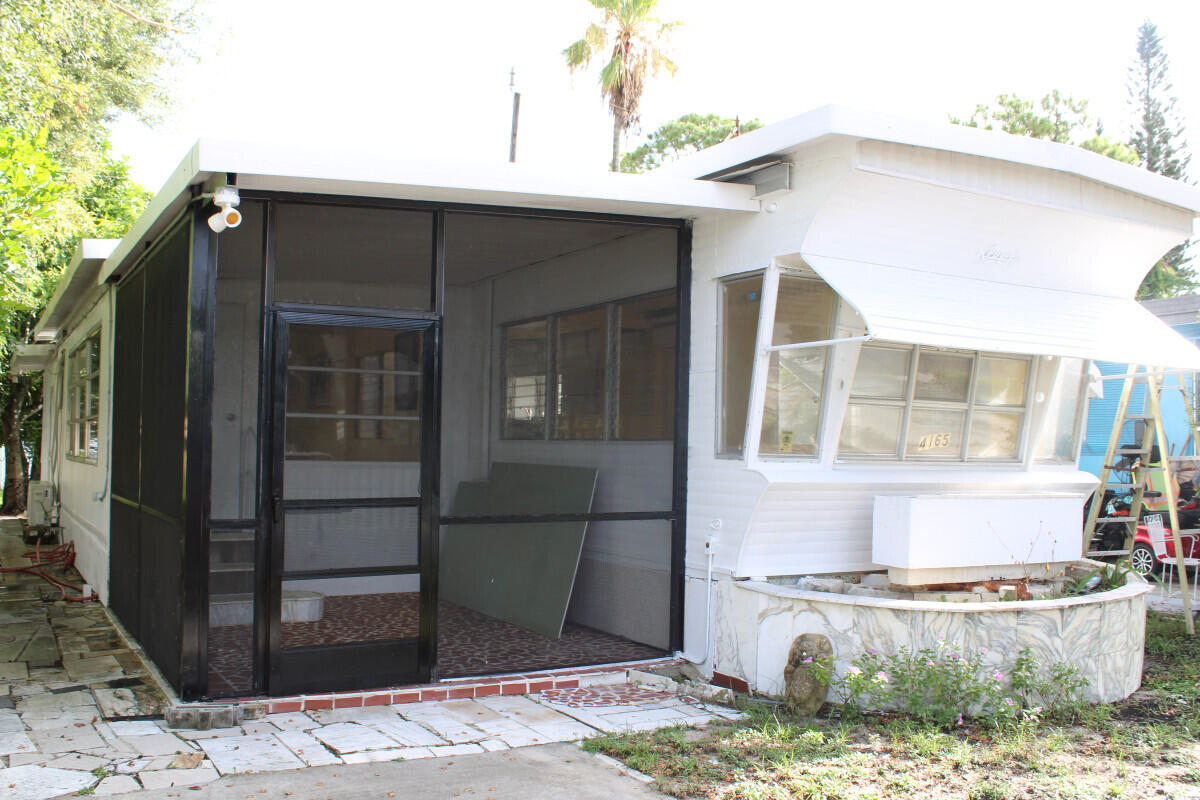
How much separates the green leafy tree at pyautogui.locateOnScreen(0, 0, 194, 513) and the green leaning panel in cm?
499

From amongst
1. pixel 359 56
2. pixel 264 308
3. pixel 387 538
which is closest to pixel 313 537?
pixel 387 538

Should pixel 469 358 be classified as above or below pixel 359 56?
below

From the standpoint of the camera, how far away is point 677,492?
666cm

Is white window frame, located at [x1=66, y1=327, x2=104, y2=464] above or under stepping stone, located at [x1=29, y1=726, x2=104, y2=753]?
above

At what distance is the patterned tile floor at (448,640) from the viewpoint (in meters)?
5.71

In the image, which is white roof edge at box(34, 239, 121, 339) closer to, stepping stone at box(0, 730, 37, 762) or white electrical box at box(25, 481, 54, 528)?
white electrical box at box(25, 481, 54, 528)

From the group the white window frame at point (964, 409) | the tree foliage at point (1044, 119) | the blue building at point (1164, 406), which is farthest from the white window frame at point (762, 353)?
the tree foliage at point (1044, 119)

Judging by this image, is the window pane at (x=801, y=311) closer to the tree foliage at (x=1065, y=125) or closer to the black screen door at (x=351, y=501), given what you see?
the black screen door at (x=351, y=501)

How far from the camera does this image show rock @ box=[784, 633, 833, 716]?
548cm

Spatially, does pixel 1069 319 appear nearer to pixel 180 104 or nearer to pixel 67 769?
pixel 67 769

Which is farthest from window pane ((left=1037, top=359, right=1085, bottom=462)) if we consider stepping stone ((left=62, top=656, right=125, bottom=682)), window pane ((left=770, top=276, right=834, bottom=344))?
stepping stone ((left=62, top=656, right=125, bottom=682))

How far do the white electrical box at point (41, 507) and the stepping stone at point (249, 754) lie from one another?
963cm

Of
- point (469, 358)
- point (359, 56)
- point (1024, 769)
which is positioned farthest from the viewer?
point (359, 56)

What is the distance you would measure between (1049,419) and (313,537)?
539cm
